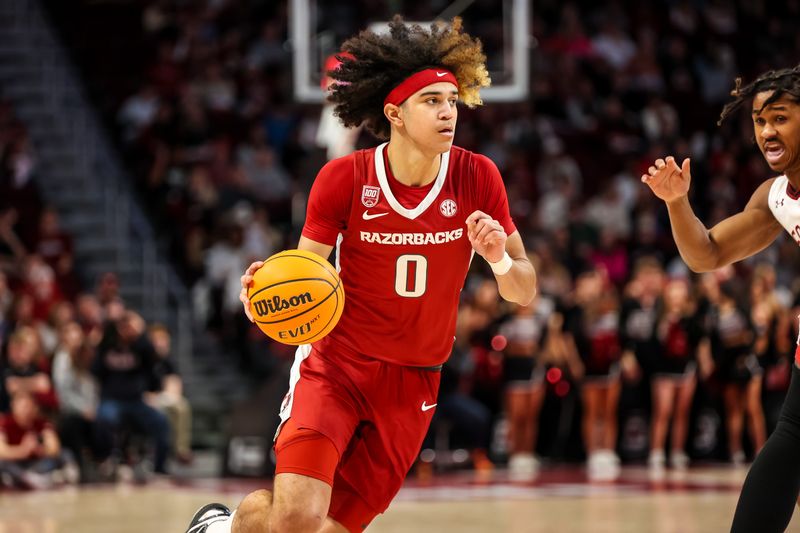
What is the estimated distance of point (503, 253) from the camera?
4875mm

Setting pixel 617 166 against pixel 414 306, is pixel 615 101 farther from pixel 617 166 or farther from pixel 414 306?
pixel 414 306

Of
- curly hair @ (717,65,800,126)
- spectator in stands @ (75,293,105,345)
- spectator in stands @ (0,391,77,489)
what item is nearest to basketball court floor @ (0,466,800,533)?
spectator in stands @ (0,391,77,489)

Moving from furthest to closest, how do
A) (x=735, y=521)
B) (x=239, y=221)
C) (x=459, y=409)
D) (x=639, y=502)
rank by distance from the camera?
Answer: (x=239, y=221)
(x=459, y=409)
(x=639, y=502)
(x=735, y=521)

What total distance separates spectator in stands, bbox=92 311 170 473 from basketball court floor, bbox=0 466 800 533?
578 millimetres

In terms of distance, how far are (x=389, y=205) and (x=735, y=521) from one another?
6.02 feet

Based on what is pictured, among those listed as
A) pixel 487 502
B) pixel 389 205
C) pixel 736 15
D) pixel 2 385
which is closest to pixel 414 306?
pixel 389 205

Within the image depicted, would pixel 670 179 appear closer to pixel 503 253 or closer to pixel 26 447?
pixel 503 253

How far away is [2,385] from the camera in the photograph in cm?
1174

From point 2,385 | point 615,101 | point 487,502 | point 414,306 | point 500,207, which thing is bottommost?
point 487,502

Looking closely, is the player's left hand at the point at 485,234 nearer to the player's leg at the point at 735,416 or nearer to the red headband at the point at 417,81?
the red headband at the point at 417,81

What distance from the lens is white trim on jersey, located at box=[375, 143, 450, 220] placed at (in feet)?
16.8

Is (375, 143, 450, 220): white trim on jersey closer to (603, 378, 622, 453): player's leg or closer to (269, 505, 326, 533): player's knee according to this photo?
(269, 505, 326, 533): player's knee

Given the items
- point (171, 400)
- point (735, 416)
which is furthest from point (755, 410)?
point (171, 400)

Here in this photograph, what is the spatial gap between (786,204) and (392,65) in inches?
67.5
